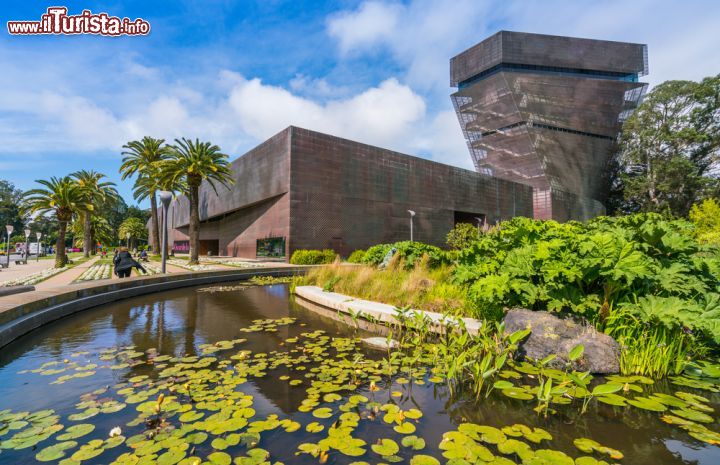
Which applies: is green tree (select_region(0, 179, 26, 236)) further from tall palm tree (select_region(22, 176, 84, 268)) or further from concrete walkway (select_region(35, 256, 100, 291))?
concrete walkway (select_region(35, 256, 100, 291))

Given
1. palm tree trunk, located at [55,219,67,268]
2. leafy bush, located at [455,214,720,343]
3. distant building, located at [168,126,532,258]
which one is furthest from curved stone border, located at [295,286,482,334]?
palm tree trunk, located at [55,219,67,268]

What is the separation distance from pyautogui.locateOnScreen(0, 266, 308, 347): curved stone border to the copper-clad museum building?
14850 millimetres

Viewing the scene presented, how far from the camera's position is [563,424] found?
2777 mm

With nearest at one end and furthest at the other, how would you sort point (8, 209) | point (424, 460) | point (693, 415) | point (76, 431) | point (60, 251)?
point (424, 460) < point (76, 431) < point (693, 415) < point (60, 251) < point (8, 209)

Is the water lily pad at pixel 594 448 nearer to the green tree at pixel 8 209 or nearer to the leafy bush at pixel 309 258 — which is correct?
the leafy bush at pixel 309 258

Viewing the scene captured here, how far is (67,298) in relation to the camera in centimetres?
740

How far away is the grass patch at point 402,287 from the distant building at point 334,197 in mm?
17370

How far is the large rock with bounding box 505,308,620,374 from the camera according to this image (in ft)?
12.7

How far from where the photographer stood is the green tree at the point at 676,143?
40219 mm

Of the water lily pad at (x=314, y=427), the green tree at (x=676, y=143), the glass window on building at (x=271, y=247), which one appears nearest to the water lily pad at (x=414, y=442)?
the water lily pad at (x=314, y=427)

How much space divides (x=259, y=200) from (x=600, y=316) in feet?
100

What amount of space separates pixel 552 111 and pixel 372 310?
60224mm

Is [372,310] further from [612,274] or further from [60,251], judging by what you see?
[60,251]

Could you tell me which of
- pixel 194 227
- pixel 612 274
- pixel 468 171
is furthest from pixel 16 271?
pixel 468 171
